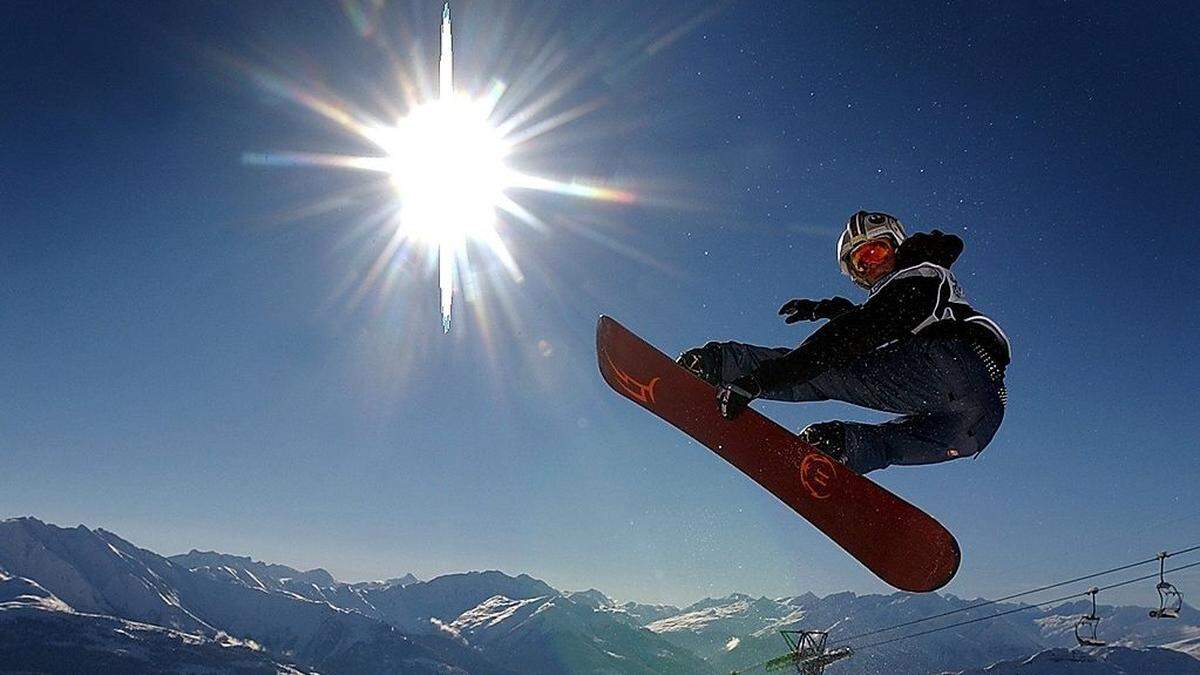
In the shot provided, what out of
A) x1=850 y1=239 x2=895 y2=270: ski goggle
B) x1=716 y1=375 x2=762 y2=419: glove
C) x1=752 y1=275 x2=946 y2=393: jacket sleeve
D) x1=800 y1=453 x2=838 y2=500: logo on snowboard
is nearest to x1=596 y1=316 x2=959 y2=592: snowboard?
x1=800 y1=453 x2=838 y2=500: logo on snowboard

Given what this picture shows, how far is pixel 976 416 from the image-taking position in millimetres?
4051

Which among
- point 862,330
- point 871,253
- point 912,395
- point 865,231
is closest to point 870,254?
point 871,253

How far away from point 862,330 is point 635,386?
6.62ft

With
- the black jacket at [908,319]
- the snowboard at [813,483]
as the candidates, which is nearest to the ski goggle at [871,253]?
the black jacket at [908,319]

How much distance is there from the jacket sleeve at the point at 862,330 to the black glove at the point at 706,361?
0.88 meters

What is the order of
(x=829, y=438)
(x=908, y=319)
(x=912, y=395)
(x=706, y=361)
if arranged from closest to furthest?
(x=908, y=319)
(x=912, y=395)
(x=829, y=438)
(x=706, y=361)

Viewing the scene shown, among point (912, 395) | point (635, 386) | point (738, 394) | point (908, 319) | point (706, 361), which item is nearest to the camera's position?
point (908, 319)

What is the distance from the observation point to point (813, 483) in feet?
15.2

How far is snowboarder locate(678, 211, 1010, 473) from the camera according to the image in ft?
12.5

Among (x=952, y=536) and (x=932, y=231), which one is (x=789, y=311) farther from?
(x=952, y=536)

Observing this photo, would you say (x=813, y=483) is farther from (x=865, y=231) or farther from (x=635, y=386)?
(x=865, y=231)

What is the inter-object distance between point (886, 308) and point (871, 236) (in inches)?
22.2

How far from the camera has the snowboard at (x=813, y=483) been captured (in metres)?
4.39

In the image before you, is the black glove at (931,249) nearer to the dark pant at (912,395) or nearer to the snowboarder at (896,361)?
the snowboarder at (896,361)
